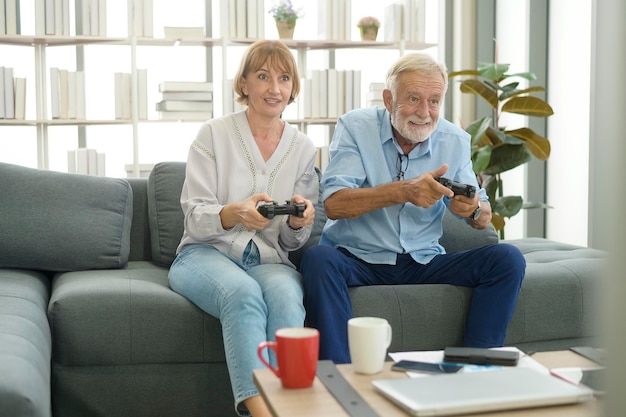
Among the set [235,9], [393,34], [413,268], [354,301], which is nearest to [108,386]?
[354,301]

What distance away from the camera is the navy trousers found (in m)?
2.09

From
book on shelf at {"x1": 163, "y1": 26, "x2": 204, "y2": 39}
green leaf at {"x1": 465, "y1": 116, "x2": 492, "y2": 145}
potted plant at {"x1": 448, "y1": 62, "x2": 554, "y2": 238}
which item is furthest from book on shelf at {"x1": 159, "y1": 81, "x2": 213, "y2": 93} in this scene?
green leaf at {"x1": 465, "y1": 116, "x2": 492, "y2": 145}

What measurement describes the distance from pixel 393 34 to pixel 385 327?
3.77 meters

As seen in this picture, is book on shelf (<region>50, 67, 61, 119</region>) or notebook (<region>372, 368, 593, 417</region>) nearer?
notebook (<region>372, 368, 593, 417</region>)

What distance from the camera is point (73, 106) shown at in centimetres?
445

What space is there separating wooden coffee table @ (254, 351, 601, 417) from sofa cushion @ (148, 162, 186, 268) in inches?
50.9

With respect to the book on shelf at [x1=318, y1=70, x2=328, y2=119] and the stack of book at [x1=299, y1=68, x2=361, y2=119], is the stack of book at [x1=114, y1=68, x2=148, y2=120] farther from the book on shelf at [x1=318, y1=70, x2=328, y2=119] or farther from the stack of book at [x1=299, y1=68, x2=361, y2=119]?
the book on shelf at [x1=318, y1=70, x2=328, y2=119]

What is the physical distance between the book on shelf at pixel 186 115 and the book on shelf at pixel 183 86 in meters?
0.13

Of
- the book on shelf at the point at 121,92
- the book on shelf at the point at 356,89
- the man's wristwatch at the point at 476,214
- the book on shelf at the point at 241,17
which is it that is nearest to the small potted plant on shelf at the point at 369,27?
the book on shelf at the point at 356,89

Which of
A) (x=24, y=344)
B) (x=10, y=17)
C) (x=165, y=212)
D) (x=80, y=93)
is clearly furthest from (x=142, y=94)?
(x=24, y=344)

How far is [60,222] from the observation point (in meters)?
2.51

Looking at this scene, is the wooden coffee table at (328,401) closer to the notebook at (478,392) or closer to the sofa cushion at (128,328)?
the notebook at (478,392)

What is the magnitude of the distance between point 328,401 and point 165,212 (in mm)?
1533

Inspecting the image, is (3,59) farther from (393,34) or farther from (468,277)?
(468,277)
